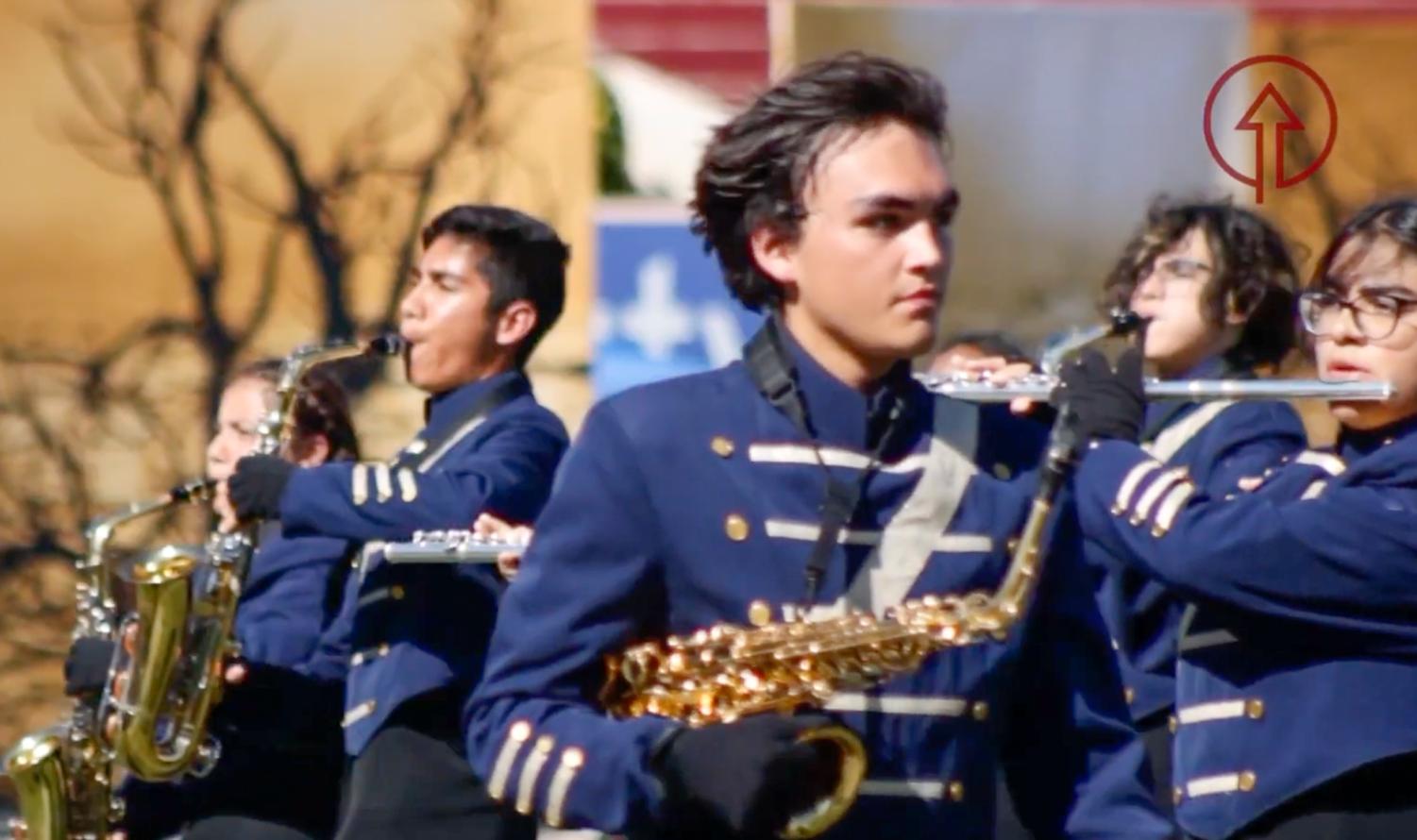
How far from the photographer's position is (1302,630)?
4711 millimetres

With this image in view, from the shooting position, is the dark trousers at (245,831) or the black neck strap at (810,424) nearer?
the black neck strap at (810,424)

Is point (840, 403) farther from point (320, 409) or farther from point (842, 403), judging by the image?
point (320, 409)

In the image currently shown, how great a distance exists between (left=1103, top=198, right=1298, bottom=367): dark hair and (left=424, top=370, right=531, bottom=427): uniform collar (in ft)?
4.66

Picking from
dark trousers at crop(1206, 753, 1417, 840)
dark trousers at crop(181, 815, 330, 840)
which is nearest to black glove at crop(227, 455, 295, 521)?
dark trousers at crop(181, 815, 330, 840)

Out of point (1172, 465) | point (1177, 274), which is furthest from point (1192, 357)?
point (1172, 465)

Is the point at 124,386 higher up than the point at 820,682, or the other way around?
the point at 820,682

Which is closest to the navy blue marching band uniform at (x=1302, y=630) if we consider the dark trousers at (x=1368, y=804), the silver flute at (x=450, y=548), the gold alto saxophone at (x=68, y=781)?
the dark trousers at (x=1368, y=804)

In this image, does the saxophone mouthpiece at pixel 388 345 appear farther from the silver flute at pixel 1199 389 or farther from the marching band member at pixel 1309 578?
the marching band member at pixel 1309 578

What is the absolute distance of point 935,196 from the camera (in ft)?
11.9

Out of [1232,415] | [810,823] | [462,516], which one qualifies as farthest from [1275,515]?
[462,516]

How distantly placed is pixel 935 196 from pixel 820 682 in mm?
639

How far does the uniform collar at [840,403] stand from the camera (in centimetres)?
366

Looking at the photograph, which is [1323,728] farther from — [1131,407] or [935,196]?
[935,196]

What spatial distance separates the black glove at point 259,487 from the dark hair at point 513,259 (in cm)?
61
